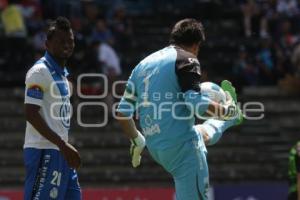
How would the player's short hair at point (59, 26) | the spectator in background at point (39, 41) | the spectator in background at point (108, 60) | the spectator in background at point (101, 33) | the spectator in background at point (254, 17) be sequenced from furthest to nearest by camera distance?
the spectator in background at point (254, 17) < the spectator in background at point (101, 33) < the spectator in background at point (39, 41) < the spectator in background at point (108, 60) < the player's short hair at point (59, 26)

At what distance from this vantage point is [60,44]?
27.1 feet

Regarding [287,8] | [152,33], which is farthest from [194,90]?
[287,8]

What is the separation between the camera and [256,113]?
1747 centimetres

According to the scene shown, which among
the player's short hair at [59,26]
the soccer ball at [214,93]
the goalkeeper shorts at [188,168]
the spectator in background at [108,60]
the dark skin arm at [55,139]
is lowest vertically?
the goalkeeper shorts at [188,168]

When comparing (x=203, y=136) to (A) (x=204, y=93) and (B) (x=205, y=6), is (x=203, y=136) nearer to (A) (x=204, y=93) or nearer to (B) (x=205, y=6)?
(A) (x=204, y=93)

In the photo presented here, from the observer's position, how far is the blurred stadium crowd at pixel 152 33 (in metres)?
17.2

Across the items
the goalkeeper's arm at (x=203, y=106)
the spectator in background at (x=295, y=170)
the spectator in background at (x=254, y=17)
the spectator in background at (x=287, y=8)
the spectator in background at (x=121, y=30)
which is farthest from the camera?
the spectator in background at (x=287, y=8)

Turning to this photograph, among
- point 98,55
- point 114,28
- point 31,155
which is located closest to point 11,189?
point 98,55

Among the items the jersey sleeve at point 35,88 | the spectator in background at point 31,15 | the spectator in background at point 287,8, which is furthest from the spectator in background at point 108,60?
the jersey sleeve at point 35,88

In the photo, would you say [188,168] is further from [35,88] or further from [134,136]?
[35,88]

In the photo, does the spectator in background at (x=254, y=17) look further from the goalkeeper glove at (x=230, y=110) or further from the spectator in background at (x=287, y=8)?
the goalkeeper glove at (x=230, y=110)

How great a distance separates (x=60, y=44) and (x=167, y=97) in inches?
44.5

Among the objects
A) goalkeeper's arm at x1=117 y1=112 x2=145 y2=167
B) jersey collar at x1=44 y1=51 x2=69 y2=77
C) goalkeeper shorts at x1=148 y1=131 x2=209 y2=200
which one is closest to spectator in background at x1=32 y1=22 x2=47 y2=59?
goalkeeper's arm at x1=117 y1=112 x2=145 y2=167

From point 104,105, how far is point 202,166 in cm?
870
